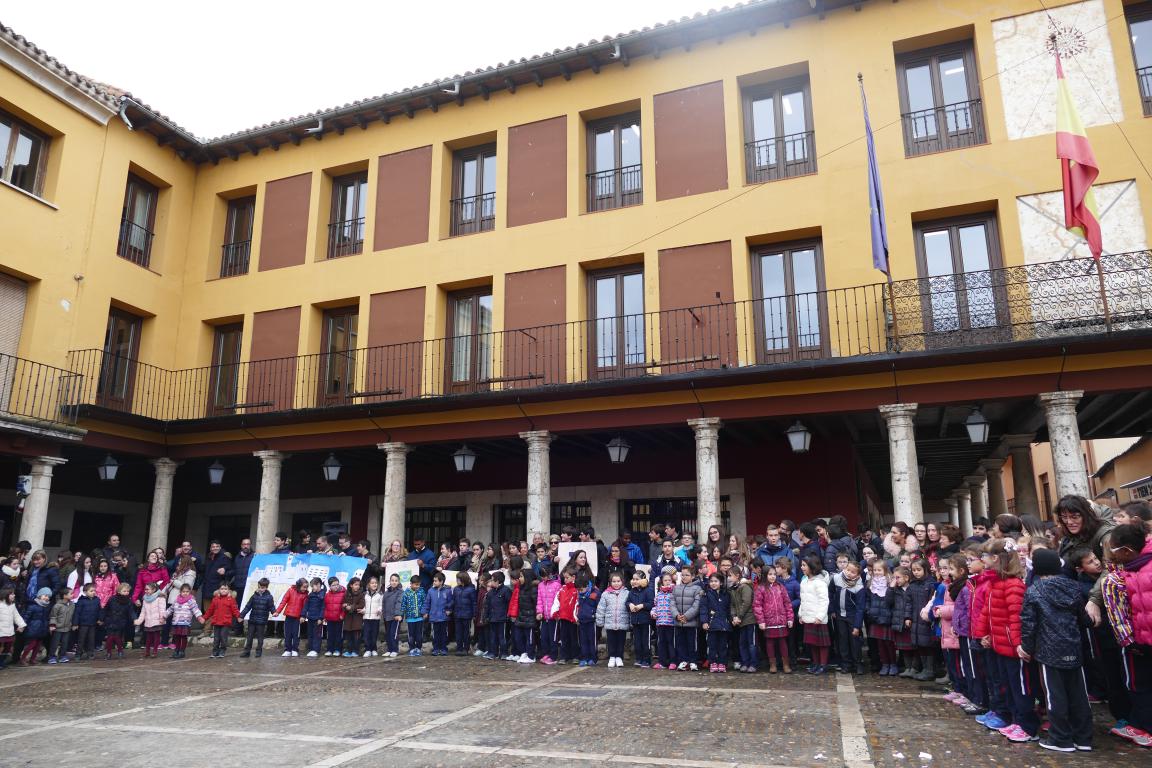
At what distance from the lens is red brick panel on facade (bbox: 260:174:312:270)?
63.0 feet

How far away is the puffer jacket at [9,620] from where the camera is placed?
11.5 metres

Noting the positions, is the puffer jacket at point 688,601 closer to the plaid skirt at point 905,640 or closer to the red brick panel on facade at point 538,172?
the plaid skirt at point 905,640

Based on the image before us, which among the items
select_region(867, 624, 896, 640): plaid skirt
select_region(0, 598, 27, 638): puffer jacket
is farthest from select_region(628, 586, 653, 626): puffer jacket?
select_region(0, 598, 27, 638): puffer jacket

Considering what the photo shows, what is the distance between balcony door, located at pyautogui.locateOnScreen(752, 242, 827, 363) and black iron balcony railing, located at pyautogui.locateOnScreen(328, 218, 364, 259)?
932cm

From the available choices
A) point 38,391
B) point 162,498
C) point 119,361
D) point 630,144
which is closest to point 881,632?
point 630,144

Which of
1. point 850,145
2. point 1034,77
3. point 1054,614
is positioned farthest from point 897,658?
point 1034,77

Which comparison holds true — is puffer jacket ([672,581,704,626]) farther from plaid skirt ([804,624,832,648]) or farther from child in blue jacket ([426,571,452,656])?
child in blue jacket ([426,571,452,656])

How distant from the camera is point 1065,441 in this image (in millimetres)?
12078

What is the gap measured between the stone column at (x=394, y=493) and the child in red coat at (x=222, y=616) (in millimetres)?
3165

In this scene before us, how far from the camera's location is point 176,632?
511 inches

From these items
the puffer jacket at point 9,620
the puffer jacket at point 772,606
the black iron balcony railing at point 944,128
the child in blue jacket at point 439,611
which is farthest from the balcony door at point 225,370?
the black iron balcony railing at point 944,128

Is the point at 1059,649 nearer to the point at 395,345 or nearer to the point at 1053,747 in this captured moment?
the point at 1053,747

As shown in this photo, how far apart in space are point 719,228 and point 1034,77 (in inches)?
228

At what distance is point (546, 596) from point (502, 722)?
4.24 metres
